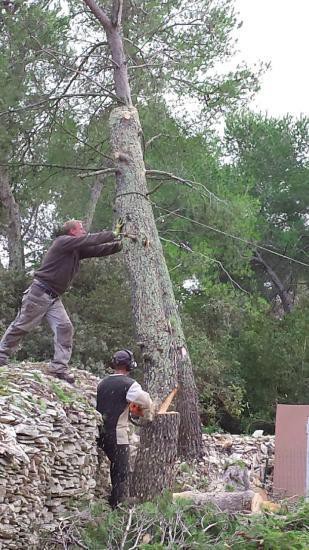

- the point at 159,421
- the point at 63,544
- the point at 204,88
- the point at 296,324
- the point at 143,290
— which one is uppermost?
the point at 204,88

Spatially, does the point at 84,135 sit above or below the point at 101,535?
above

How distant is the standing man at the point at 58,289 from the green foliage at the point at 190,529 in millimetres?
2263

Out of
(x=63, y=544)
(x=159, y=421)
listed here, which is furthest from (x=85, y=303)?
(x=63, y=544)

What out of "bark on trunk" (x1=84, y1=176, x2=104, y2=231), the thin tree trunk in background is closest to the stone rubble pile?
"bark on trunk" (x1=84, y1=176, x2=104, y2=231)

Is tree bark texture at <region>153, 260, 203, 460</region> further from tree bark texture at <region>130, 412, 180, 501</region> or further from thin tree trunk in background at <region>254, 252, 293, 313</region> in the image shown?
thin tree trunk in background at <region>254, 252, 293, 313</region>

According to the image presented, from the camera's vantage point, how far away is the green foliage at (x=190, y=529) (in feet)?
17.7

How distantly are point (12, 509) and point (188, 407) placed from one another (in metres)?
5.97

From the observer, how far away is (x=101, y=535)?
5.69 metres

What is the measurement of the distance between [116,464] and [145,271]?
2759mm

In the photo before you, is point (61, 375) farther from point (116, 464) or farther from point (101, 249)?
point (101, 249)

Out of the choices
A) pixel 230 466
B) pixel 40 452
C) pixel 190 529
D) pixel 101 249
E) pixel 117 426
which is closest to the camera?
pixel 190 529

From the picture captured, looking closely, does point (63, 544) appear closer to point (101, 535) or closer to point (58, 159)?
point (101, 535)

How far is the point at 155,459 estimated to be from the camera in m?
8.04

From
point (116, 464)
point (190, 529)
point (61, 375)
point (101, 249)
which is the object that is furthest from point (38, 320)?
point (190, 529)
